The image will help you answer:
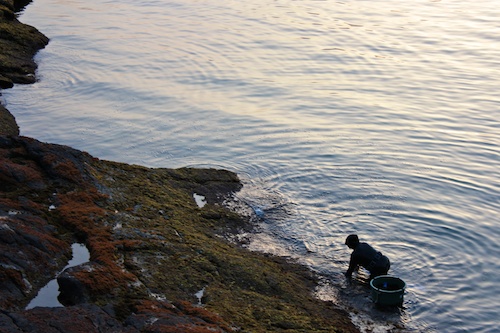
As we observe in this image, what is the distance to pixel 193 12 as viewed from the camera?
39.1m

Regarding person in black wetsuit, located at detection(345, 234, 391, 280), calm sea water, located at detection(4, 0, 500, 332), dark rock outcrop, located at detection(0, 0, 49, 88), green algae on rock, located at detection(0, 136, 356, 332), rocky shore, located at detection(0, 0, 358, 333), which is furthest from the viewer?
dark rock outcrop, located at detection(0, 0, 49, 88)

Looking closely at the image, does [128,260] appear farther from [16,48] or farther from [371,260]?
[16,48]

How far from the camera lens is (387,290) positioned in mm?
12414

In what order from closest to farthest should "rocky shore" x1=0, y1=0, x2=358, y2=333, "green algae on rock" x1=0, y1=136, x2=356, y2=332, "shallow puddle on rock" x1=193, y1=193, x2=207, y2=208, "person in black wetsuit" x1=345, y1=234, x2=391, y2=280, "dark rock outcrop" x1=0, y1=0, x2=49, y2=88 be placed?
"rocky shore" x1=0, y1=0, x2=358, y2=333 < "green algae on rock" x1=0, y1=136, x2=356, y2=332 < "person in black wetsuit" x1=345, y1=234, x2=391, y2=280 < "shallow puddle on rock" x1=193, y1=193, x2=207, y2=208 < "dark rock outcrop" x1=0, y1=0, x2=49, y2=88

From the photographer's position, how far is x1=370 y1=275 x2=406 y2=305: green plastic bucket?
11875 millimetres

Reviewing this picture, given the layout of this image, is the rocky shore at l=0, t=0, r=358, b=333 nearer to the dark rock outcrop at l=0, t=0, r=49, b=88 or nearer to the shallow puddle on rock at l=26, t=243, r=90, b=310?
the shallow puddle on rock at l=26, t=243, r=90, b=310

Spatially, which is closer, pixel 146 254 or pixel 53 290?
pixel 53 290

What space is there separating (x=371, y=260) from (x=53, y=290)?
6219 millimetres

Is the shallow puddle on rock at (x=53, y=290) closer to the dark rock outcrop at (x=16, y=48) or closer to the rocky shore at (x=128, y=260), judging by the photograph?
the rocky shore at (x=128, y=260)

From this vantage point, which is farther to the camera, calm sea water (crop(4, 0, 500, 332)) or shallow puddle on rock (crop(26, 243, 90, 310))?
calm sea water (crop(4, 0, 500, 332))

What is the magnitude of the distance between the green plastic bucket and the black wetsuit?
0.42 m

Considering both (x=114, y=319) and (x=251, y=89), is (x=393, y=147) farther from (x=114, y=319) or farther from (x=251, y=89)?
(x=114, y=319)

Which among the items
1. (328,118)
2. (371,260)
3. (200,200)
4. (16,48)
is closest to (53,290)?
(200,200)

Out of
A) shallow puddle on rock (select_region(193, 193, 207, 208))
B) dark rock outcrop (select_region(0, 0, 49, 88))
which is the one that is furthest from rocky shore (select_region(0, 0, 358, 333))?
dark rock outcrop (select_region(0, 0, 49, 88))
